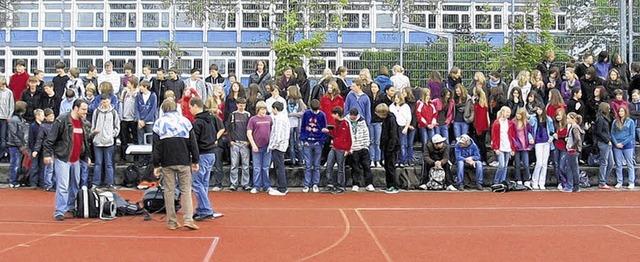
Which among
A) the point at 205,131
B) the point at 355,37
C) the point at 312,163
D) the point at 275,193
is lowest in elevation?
the point at 275,193

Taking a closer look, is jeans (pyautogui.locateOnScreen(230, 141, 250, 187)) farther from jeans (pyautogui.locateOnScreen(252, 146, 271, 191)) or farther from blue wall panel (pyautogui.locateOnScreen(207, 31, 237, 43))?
blue wall panel (pyautogui.locateOnScreen(207, 31, 237, 43))

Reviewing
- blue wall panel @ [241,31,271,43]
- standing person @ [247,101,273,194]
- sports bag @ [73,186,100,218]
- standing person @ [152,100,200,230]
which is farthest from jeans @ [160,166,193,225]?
blue wall panel @ [241,31,271,43]

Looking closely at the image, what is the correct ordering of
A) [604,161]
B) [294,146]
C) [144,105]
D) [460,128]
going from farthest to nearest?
[460,128], [294,146], [144,105], [604,161]

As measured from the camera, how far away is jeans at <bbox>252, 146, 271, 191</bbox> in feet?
50.3

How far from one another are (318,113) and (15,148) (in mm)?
→ 6723

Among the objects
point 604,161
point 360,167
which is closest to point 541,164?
point 604,161

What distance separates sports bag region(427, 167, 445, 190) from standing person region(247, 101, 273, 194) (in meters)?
3.55

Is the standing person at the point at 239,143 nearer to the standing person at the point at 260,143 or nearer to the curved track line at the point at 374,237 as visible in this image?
the standing person at the point at 260,143

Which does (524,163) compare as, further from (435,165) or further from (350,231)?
(350,231)

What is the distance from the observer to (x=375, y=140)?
16562 millimetres

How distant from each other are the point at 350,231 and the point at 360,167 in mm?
5533

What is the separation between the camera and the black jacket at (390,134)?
1572 centimetres

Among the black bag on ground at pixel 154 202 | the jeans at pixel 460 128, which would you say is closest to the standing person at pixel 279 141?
the black bag on ground at pixel 154 202

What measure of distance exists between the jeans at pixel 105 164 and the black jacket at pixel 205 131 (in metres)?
4.71
